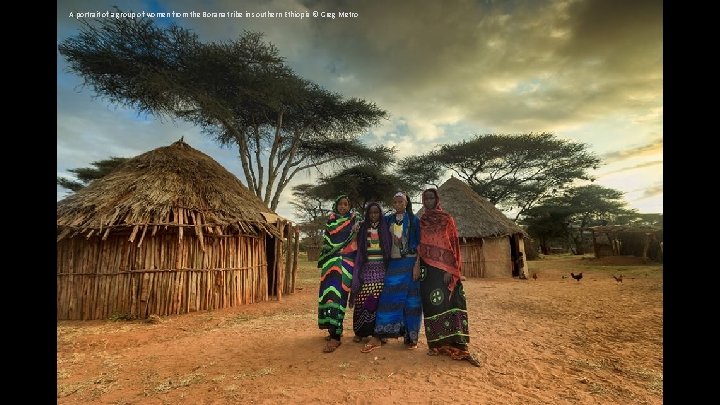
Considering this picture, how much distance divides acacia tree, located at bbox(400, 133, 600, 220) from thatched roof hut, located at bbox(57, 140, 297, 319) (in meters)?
17.0

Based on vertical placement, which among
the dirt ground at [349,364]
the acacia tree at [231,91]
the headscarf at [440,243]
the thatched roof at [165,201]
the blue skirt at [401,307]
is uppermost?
the acacia tree at [231,91]

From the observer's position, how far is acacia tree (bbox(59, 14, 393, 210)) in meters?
10.5

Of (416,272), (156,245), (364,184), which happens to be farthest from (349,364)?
(364,184)

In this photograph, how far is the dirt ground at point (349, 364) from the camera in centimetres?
307

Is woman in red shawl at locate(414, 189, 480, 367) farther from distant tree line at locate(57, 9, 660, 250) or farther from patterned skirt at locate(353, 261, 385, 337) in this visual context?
distant tree line at locate(57, 9, 660, 250)

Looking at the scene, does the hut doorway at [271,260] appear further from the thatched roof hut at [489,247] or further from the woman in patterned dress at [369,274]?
the thatched roof hut at [489,247]

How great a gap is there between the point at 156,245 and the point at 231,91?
7.38 metres

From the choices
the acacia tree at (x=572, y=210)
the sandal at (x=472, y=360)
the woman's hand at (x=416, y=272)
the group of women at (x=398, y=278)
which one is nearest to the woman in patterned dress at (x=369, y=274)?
the group of women at (x=398, y=278)

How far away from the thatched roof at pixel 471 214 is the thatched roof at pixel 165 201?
875 cm

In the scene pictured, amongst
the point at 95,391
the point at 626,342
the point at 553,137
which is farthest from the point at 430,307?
the point at 553,137

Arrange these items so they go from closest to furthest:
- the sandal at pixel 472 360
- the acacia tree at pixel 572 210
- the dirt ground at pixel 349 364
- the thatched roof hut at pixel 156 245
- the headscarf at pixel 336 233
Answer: the dirt ground at pixel 349 364 → the sandal at pixel 472 360 → the headscarf at pixel 336 233 → the thatched roof hut at pixel 156 245 → the acacia tree at pixel 572 210

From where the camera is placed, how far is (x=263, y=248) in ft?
30.8

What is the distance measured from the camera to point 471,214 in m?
15.8
